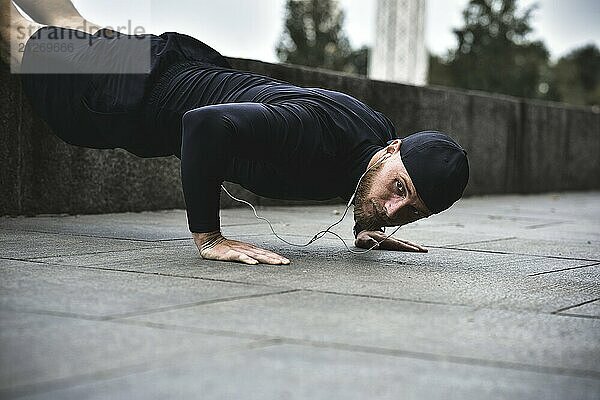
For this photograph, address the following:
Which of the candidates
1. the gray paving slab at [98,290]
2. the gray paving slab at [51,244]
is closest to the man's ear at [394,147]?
the gray paving slab at [98,290]

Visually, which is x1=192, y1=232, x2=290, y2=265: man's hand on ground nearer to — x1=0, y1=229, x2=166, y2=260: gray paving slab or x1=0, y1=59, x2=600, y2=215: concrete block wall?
x1=0, y1=229, x2=166, y2=260: gray paving slab

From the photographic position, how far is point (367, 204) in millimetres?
3846

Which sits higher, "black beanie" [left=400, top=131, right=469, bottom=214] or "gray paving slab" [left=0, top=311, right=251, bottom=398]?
"black beanie" [left=400, top=131, right=469, bottom=214]

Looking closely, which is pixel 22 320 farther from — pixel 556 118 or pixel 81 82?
pixel 556 118

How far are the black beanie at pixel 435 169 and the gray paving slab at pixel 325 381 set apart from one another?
155cm

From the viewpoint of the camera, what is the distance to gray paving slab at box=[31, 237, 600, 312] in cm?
315

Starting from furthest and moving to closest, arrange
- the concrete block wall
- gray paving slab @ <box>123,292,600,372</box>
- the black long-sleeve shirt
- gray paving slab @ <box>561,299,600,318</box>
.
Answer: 1. the concrete block wall
2. the black long-sleeve shirt
3. gray paving slab @ <box>561,299,600,318</box>
4. gray paving slab @ <box>123,292,600,372</box>

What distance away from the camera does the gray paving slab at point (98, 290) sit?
2646 millimetres

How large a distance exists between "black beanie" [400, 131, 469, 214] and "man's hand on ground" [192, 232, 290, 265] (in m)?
0.58

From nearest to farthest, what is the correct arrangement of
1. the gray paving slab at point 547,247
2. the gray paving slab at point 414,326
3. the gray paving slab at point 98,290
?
the gray paving slab at point 414,326 < the gray paving slab at point 98,290 < the gray paving slab at point 547,247

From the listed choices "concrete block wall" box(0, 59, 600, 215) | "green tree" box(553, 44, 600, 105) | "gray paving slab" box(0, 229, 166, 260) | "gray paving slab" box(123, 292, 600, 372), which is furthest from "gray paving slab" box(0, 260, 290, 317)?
"green tree" box(553, 44, 600, 105)

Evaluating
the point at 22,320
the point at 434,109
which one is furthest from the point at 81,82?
the point at 434,109

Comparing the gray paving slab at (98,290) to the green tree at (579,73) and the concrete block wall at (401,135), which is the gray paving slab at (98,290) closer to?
the concrete block wall at (401,135)

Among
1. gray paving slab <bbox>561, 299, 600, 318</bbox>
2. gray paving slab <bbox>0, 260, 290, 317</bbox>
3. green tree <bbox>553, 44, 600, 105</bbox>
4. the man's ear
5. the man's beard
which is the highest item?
green tree <bbox>553, 44, 600, 105</bbox>
